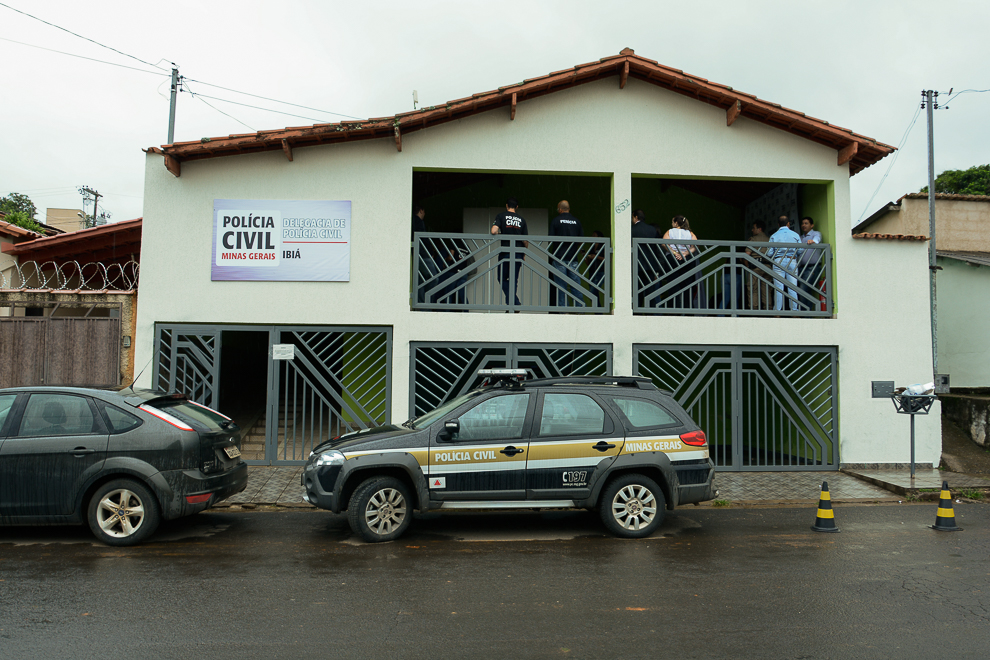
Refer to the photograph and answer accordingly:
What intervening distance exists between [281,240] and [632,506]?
7.08m

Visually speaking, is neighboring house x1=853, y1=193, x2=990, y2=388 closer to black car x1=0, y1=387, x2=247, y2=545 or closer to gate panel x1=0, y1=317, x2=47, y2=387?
black car x1=0, y1=387, x2=247, y2=545

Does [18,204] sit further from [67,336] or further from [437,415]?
[437,415]

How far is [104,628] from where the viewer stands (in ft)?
14.6

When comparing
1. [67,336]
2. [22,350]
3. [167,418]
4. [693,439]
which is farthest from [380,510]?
[22,350]

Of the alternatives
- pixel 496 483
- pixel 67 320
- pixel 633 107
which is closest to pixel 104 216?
pixel 67 320

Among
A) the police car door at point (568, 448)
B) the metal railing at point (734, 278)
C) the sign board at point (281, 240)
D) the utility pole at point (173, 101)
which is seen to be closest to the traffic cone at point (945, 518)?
the police car door at point (568, 448)

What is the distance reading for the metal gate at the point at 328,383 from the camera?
1101cm

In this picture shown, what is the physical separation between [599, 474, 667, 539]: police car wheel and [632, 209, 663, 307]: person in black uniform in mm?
5023

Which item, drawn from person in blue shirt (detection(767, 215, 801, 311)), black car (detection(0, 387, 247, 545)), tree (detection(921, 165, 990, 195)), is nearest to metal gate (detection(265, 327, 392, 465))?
black car (detection(0, 387, 247, 545))

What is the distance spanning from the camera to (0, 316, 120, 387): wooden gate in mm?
10836

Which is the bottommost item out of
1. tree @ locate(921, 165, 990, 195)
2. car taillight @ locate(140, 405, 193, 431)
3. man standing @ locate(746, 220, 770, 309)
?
car taillight @ locate(140, 405, 193, 431)

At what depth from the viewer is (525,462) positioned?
695cm

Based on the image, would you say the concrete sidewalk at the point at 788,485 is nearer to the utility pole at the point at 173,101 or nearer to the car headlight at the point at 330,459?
the car headlight at the point at 330,459

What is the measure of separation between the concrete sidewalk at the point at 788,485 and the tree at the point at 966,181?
86.6 feet
